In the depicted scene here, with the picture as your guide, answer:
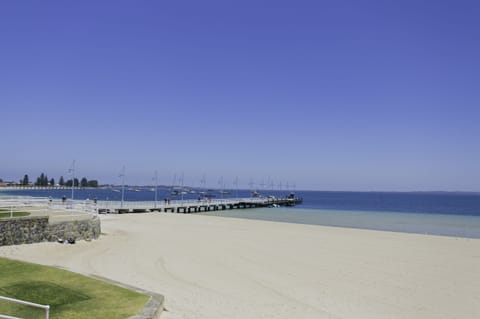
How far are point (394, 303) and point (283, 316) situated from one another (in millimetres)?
3257

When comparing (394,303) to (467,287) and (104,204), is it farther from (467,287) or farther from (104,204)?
(104,204)

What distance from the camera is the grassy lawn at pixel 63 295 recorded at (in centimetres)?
645

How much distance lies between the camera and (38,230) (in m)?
15.2

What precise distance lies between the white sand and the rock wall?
1.52ft

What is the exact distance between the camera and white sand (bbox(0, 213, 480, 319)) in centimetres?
891

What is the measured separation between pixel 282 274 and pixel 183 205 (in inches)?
1545

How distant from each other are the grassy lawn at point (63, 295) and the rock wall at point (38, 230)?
4.78m

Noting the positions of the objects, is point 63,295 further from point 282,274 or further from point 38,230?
point 38,230

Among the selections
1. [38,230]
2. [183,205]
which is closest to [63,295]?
[38,230]

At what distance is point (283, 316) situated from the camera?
8125mm

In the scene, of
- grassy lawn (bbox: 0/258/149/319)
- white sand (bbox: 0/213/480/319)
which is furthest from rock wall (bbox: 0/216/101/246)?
grassy lawn (bbox: 0/258/149/319)

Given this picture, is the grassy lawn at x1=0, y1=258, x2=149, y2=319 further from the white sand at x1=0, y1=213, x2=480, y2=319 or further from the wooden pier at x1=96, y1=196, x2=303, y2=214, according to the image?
the wooden pier at x1=96, y1=196, x2=303, y2=214

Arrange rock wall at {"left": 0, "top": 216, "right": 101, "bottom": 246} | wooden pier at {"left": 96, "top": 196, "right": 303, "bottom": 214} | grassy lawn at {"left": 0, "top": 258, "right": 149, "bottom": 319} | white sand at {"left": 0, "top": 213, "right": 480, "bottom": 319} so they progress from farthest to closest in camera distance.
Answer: wooden pier at {"left": 96, "top": 196, "right": 303, "bottom": 214} → rock wall at {"left": 0, "top": 216, "right": 101, "bottom": 246} → white sand at {"left": 0, "top": 213, "right": 480, "bottom": 319} → grassy lawn at {"left": 0, "top": 258, "right": 149, "bottom": 319}

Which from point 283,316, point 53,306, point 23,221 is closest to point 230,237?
point 23,221
